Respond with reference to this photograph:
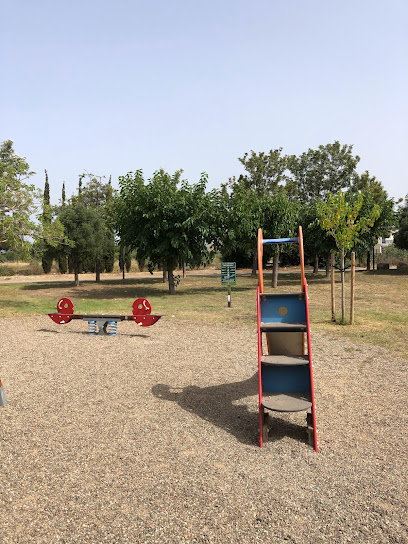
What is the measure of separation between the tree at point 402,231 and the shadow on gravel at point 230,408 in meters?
34.2

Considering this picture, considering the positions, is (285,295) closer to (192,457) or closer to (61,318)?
(192,457)

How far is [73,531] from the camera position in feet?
11.1

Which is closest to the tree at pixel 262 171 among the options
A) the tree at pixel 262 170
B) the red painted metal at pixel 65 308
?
the tree at pixel 262 170

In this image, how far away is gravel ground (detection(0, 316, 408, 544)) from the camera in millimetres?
3426

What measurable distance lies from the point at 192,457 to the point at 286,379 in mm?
1465

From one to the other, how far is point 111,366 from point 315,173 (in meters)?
42.5

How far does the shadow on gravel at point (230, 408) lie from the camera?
5.18 metres

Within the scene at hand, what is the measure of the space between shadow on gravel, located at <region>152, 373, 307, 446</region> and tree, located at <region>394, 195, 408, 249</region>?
34.2 m

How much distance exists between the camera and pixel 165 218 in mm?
21734

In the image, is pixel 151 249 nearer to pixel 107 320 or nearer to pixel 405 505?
pixel 107 320

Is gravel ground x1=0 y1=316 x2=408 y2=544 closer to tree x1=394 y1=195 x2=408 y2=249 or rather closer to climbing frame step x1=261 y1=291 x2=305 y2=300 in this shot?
climbing frame step x1=261 y1=291 x2=305 y2=300

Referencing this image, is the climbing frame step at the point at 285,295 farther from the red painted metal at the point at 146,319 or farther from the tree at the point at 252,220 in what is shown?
the tree at the point at 252,220

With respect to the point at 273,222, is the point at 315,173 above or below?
above

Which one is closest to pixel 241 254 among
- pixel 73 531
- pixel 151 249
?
pixel 151 249
